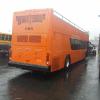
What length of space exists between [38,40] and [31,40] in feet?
1.72

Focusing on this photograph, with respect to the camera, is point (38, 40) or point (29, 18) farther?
point (29, 18)

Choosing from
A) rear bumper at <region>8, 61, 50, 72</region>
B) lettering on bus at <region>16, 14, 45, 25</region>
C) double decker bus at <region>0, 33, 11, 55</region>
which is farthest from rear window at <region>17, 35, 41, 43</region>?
double decker bus at <region>0, 33, 11, 55</region>

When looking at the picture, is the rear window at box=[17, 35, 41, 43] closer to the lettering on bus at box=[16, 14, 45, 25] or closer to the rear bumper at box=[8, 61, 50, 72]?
the lettering on bus at box=[16, 14, 45, 25]

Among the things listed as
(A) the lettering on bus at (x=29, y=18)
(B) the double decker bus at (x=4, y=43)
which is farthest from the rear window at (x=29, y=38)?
(B) the double decker bus at (x=4, y=43)

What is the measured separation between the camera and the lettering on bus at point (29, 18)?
13.6 m

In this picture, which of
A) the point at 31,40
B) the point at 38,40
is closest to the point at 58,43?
the point at 38,40

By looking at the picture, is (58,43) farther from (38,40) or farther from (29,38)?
(29,38)

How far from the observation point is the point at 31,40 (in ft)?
45.8

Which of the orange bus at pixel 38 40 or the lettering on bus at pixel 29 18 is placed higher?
the lettering on bus at pixel 29 18

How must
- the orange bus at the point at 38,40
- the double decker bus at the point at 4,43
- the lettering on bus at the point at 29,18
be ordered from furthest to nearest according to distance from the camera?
1. the double decker bus at the point at 4,43
2. the lettering on bus at the point at 29,18
3. the orange bus at the point at 38,40

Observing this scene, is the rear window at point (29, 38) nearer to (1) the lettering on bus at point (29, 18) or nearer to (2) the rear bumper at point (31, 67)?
(1) the lettering on bus at point (29, 18)

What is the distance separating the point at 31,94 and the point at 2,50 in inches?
830

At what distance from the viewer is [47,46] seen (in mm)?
13242

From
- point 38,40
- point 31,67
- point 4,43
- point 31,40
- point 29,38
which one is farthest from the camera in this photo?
point 4,43
